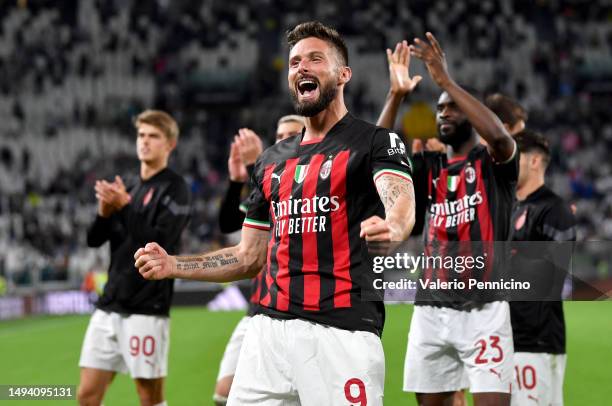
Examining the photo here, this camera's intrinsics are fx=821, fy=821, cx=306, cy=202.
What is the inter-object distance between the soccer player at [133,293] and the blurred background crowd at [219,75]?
17.8m

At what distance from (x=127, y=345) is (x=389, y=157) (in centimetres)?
328

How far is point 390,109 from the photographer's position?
16.7ft

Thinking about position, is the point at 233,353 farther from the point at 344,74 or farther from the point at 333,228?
the point at 344,74

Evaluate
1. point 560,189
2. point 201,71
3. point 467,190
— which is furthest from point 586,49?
point 467,190

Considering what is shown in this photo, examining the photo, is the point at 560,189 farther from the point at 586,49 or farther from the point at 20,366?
the point at 20,366

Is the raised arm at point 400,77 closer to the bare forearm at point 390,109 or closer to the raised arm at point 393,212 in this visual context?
the bare forearm at point 390,109

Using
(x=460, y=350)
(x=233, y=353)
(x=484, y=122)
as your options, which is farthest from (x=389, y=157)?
(x=233, y=353)

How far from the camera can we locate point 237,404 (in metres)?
3.46

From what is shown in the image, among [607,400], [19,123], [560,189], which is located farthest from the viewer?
[19,123]

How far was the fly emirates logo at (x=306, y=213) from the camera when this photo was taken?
3.46m

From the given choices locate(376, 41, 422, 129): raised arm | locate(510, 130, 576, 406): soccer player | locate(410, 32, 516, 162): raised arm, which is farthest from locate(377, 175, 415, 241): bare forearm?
locate(510, 130, 576, 406): soccer player

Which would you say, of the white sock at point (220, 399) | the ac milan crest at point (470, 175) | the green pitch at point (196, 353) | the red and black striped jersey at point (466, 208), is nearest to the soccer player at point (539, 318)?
the red and black striped jersey at point (466, 208)

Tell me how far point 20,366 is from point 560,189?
1792 cm

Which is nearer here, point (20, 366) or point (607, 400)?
point (607, 400)
